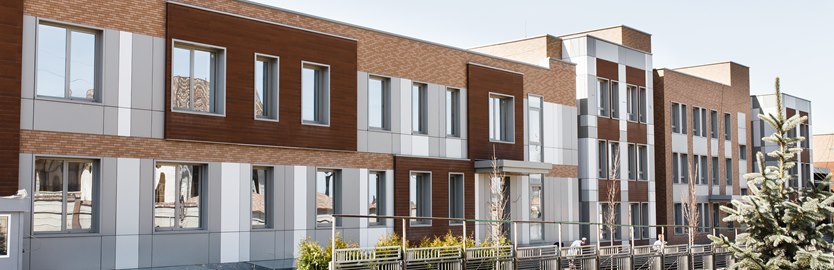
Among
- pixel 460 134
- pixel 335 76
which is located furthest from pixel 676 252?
pixel 335 76

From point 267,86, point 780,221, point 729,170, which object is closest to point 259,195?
point 267,86

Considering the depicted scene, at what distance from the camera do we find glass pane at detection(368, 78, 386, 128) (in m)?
29.3

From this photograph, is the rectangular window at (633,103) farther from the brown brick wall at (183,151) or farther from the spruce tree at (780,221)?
the spruce tree at (780,221)

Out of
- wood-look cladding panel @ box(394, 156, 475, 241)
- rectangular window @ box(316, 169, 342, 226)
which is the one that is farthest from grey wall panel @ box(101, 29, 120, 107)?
wood-look cladding panel @ box(394, 156, 475, 241)

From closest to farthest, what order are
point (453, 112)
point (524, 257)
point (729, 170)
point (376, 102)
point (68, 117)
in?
point (68, 117), point (524, 257), point (376, 102), point (453, 112), point (729, 170)

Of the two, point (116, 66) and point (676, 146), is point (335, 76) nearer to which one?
point (116, 66)

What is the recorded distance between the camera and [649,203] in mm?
43219

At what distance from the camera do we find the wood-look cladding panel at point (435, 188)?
29.5 meters

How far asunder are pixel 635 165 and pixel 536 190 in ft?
29.3

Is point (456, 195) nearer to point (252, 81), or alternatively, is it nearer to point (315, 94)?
point (315, 94)

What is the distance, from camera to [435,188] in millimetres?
30734

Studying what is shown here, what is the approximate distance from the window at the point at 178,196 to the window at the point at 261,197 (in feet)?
5.82

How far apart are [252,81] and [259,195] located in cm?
322

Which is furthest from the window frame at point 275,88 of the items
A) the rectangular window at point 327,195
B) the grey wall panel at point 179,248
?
the grey wall panel at point 179,248
